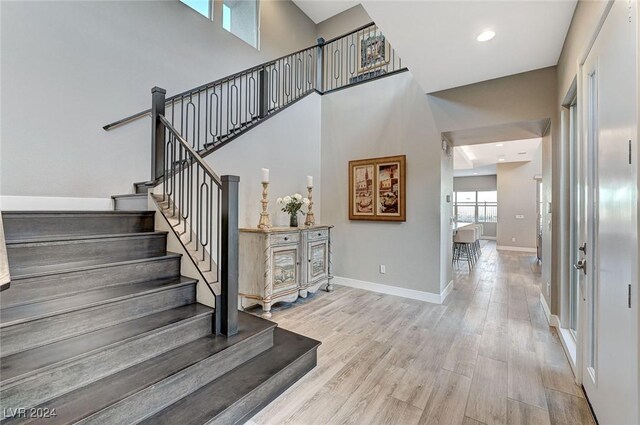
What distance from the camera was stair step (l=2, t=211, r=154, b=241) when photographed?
2047 mm

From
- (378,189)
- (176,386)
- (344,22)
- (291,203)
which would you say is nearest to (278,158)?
(291,203)

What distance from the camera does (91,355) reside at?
1.50 metres

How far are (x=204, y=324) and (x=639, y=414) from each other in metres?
2.28

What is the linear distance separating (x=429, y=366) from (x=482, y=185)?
10990mm

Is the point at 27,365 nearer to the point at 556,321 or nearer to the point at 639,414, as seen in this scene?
the point at 639,414

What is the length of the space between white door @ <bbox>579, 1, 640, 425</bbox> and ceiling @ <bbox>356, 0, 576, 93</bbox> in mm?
720

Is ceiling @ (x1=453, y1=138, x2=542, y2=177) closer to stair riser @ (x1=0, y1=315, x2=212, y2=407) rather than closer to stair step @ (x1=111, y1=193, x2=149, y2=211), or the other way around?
stair step @ (x1=111, y1=193, x2=149, y2=211)

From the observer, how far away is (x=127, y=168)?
339 cm

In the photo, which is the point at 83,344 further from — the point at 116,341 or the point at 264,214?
the point at 264,214

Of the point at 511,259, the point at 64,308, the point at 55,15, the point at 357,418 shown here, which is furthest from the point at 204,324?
the point at 511,259

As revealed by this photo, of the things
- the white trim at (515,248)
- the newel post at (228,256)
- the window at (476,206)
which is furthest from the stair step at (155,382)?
the window at (476,206)

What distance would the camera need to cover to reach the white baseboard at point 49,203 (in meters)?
2.62

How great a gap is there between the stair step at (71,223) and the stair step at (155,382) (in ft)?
4.15

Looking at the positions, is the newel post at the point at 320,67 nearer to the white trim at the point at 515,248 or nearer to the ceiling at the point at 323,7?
the ceiling at the point at 323,7
